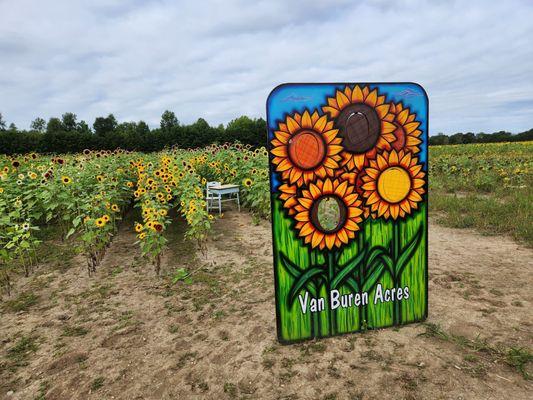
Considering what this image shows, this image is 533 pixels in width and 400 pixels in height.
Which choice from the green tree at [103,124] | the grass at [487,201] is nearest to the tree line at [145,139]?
the grass at [487,201]

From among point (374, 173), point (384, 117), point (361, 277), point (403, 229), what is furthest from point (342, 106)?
point (361, 277)

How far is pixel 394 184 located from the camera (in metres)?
2.46

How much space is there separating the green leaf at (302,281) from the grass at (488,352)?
870mm

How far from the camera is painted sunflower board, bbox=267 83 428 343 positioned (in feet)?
7.29

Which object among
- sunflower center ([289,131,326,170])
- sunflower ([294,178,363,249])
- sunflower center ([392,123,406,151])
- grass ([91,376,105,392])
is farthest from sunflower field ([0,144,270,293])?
sunflower center ([392,123,406,151])

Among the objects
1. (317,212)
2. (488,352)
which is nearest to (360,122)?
(317,212)

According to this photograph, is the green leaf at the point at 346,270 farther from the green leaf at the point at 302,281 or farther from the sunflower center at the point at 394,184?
the sunflower center at the point at 394,184

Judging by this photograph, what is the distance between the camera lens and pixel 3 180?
18.0 ft

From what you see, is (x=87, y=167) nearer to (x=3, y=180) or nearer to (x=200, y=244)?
(x=3, y=180)

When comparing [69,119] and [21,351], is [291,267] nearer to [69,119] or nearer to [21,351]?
[21,351]

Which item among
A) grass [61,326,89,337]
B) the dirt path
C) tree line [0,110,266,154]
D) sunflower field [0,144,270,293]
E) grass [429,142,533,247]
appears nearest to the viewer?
the dirt path

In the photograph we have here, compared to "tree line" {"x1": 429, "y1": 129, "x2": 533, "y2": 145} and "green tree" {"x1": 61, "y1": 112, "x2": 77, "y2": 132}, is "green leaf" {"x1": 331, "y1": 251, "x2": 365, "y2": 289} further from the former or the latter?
"green tree" {"x1": 61, "y1": 112, "x2": 77, "y2": 132}

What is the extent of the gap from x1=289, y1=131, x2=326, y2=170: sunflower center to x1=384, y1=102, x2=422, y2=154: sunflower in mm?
518

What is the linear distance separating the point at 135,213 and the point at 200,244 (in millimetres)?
2804
